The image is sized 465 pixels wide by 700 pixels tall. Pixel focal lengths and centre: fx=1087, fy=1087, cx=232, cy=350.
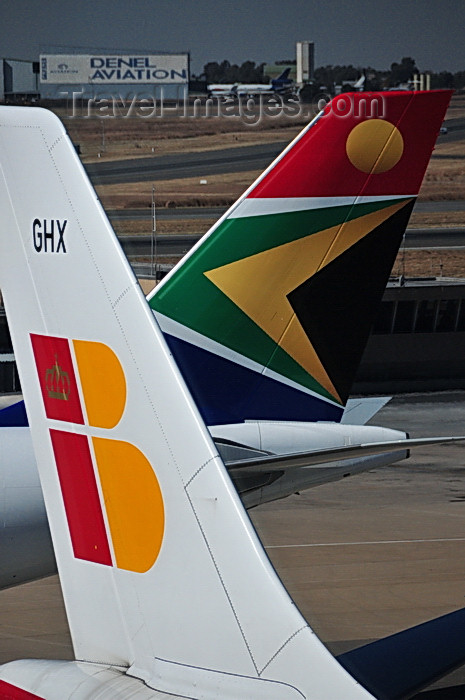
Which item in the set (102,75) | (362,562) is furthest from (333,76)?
(362,562)

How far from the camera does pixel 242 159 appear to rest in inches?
4911

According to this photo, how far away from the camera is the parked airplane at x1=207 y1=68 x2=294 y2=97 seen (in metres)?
149

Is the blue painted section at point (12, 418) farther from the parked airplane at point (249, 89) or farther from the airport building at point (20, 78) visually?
the parked airplane at point (249, 89)

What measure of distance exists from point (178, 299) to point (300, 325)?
5.78 feet

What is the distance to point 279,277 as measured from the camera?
15.2 m

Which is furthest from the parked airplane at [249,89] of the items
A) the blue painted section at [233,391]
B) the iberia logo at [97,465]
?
the iberia logo at [97,465]

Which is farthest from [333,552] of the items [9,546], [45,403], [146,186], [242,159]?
[242,159]

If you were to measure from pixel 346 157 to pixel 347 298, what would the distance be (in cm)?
199

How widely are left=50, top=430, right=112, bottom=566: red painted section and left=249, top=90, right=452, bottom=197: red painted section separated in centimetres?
963

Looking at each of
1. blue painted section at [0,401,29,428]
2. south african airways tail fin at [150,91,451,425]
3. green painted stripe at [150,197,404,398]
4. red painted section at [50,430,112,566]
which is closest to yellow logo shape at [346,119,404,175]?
south african airways tail fin at [150,91,451,425]

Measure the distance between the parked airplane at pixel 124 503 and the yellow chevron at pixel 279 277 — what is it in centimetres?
883

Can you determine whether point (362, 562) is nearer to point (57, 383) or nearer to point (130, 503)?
point (57, 383)

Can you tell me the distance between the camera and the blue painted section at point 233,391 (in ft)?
49.2

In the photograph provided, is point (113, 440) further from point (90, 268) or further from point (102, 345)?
point (90, 268)
